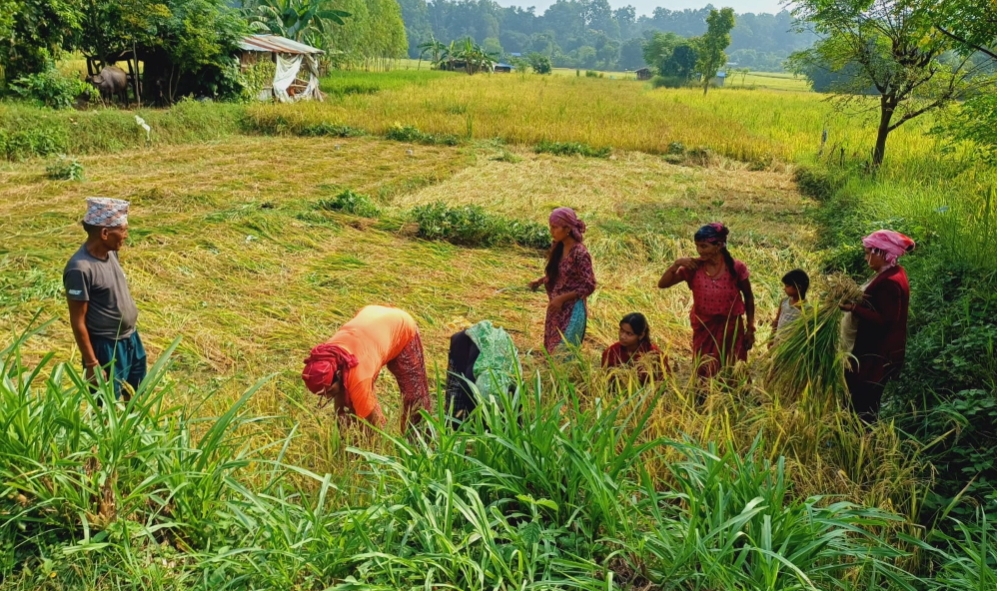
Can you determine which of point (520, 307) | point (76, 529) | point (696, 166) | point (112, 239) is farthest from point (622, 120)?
point (76, 529)

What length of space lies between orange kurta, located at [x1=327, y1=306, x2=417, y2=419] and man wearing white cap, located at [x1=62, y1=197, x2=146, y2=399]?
0.94 metres

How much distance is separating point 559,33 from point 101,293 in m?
186

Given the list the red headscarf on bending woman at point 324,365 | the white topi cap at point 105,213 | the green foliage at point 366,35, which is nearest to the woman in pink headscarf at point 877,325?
the red headscarf on bending woman at point 324,365

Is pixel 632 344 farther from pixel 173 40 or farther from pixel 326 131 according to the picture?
pixel 173 40

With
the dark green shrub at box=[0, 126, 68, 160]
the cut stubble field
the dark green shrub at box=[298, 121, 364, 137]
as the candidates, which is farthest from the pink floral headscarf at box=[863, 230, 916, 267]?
the dark green shrub at box=[298, 121, 364, 137]

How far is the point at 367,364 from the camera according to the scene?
9.38 feet

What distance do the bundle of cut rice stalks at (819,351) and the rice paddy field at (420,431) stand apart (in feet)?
0.38

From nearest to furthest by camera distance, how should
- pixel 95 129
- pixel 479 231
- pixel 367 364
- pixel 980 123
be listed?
1. pixel 367 364
2. pixel 980 123
3. pixel 479 231
4. pixel 95 129

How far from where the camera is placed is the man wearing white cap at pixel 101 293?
2932 millimetres

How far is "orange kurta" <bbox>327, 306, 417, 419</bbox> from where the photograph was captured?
2.79 m

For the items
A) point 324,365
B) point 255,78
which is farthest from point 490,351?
point 255,78

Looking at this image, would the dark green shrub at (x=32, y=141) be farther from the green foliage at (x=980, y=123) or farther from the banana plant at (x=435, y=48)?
the banana plant at (x=435, y=48)

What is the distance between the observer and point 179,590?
175 cm

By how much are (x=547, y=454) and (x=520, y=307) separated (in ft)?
11.7
